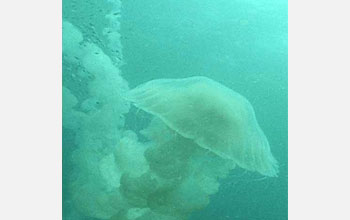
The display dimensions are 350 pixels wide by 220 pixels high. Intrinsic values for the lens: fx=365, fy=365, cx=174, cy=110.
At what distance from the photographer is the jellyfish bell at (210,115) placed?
1813 millimetres

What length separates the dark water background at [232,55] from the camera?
185 centimetres

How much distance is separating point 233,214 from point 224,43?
0.87 meters

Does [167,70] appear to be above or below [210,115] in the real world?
above

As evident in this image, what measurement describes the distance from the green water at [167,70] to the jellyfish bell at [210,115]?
0.14ft

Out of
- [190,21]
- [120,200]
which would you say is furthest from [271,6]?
[120,200]

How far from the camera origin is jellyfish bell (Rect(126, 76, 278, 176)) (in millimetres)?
1813

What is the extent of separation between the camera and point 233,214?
1829mm

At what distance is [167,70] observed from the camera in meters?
1.85

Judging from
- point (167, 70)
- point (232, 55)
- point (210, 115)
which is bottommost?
point (210, 115)

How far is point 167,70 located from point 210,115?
0.32 metres

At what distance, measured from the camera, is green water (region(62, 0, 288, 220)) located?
1.82m

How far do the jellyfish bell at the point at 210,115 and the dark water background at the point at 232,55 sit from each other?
0.04 meters

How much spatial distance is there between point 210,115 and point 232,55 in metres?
0.33

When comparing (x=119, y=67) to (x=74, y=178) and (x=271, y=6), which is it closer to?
(x=74, y=178)
